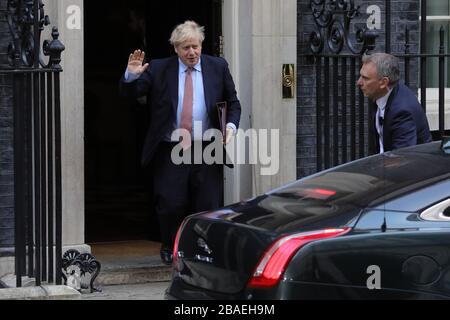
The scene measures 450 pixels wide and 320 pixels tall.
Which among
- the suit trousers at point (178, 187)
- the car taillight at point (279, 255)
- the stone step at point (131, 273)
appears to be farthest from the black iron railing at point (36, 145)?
the car taillight at point (279, 255)

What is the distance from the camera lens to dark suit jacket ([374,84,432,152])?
24.6 ft

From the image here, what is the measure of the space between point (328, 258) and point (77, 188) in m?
3.94

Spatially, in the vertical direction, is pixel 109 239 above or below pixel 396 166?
below

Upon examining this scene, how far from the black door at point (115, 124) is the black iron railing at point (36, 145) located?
2.57 meters

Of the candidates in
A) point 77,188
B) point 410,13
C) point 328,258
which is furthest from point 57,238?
point 410,13

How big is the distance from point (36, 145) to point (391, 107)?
249 cm

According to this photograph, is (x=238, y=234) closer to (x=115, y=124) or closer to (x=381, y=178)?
(x=381, y=178)

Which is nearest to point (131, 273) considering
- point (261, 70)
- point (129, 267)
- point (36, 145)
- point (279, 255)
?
point (129, 267)

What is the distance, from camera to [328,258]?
518 cm

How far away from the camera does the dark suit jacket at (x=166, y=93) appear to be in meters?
8.29

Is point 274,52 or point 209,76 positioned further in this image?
point 274,52

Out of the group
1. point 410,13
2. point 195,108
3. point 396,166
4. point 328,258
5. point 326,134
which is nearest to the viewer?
point 328,258

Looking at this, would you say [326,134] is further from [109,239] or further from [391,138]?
[109,239]

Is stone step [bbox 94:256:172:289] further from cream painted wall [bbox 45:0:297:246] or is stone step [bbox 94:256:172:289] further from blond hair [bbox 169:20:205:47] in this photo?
blond hair [bbox 169:20:205:47]
